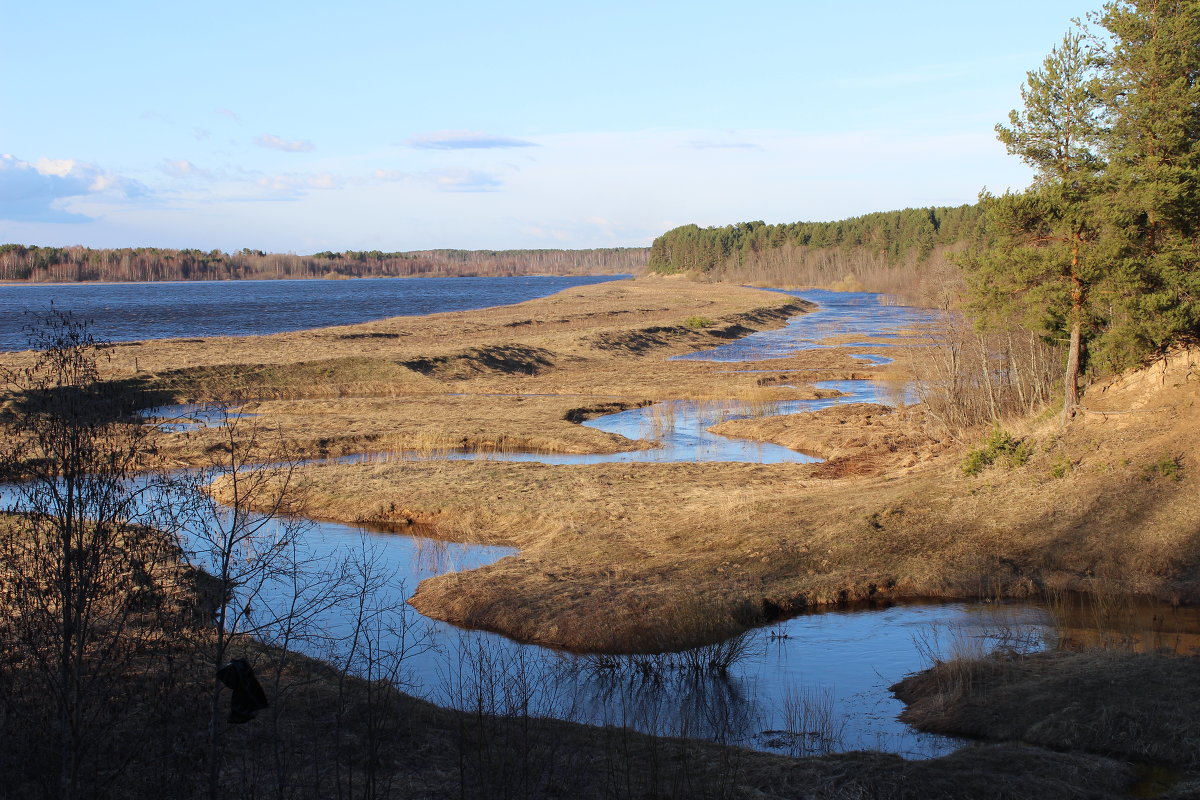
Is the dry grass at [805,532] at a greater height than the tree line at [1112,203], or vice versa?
the tree line at [1112,203]

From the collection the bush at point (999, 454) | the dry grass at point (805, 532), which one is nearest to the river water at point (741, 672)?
the dry grass at point (805, 532)

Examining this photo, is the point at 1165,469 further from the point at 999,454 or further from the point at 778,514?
the point at 778,514

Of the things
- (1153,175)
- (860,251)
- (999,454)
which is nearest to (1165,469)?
(999,454)

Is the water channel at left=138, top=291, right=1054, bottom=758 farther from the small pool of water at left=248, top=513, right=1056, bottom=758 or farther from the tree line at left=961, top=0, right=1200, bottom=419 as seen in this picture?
the tree line at left=961, top=0, right=1200, bottom=419

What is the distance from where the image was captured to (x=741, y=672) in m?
13.0

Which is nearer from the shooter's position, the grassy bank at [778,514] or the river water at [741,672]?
the river water at [741,672]

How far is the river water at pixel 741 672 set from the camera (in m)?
11.0

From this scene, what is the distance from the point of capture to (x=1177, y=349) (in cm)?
2042

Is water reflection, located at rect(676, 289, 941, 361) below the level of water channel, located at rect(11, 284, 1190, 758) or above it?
above

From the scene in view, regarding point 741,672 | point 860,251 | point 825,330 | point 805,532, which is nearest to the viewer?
point 741,672

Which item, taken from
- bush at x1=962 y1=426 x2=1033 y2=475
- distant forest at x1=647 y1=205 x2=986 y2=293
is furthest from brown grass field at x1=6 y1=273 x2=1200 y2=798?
distant forest at x1=647 y1=205 x2=986 y2=293

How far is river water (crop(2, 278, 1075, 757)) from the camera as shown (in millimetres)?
10977

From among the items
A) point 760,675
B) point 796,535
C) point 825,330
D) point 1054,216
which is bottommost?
point 760,675

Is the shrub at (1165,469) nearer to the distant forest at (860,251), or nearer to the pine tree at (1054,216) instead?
the pine tree at (1054,216)
